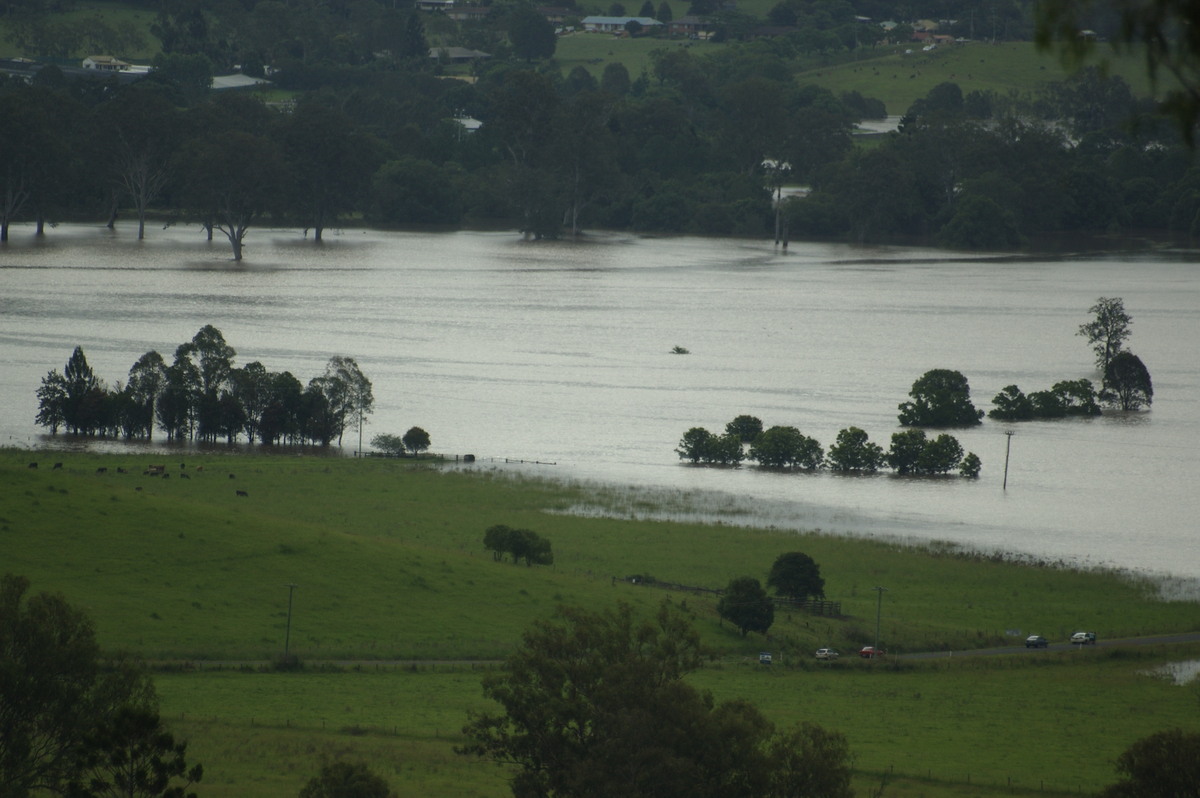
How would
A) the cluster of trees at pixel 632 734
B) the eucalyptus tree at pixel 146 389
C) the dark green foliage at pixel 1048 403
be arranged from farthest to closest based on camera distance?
the dark green foliage at pixel 1048 403, the eucalyptus tree at pixel 146 389, the cluster of trees at pixel 632 734

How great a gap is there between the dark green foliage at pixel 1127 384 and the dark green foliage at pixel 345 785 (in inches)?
2811

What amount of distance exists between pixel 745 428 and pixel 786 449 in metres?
3.20

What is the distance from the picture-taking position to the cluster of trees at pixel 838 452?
6731cm

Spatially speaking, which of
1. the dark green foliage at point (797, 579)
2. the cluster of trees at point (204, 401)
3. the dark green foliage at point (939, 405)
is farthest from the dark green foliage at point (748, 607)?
the dark green foliage at point (939, 405)

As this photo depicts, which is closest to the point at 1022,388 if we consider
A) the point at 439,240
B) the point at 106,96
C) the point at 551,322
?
the point at 551,322

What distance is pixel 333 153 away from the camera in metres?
160

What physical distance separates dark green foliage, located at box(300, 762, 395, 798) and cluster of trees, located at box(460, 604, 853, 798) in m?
3.51

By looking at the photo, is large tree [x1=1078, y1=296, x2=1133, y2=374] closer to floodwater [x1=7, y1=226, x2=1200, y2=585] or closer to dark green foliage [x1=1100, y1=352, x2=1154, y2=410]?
floodwater [x1=7, y1=226, x2=1200, y2=585]

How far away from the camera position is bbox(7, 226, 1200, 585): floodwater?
6259 centimetres

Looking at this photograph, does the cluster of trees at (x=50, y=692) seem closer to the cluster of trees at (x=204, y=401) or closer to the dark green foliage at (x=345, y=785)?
the dark green foliage at (x=345, y=785)

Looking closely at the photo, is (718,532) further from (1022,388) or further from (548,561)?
(1022,388)

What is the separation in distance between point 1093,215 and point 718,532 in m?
131

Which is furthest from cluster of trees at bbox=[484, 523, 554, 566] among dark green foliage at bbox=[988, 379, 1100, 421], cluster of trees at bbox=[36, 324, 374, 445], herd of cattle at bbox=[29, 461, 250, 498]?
dark green foliage at bbox=[988, 379, 1100, 421]

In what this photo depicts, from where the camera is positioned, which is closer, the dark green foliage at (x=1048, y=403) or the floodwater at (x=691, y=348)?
the floodwater at (x=691, y=348)
